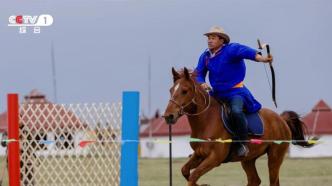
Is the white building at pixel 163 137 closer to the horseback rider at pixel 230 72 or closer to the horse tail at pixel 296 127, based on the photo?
the horse tail at pixel 296 127

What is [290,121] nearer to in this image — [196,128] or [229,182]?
[196,128]

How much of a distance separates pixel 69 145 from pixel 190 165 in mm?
1598

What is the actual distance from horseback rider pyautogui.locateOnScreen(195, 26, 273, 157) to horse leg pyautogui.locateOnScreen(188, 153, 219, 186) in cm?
48

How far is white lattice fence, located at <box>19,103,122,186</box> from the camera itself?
10219 millimetres

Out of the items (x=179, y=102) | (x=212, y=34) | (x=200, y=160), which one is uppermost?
(x=212, y=34)

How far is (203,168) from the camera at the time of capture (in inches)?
372

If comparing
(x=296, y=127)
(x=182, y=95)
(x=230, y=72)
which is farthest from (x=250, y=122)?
(x=296, y=127)

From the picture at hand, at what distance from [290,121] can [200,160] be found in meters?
2.02

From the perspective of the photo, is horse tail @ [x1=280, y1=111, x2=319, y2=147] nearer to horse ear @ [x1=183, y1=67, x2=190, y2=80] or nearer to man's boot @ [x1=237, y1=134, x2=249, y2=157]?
man's boot @ [x1=237, y1=134, x2=249, y2=157]

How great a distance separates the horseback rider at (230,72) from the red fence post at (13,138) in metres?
2.10

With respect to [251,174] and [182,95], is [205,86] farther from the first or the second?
[251,174]

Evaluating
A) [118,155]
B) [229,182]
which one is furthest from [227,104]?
[229,182]

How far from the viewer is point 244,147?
10008mm

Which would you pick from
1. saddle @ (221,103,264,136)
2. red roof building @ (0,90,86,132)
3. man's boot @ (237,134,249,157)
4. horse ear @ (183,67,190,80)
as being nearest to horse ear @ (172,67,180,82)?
horse ear @ (183,67,190,80)
